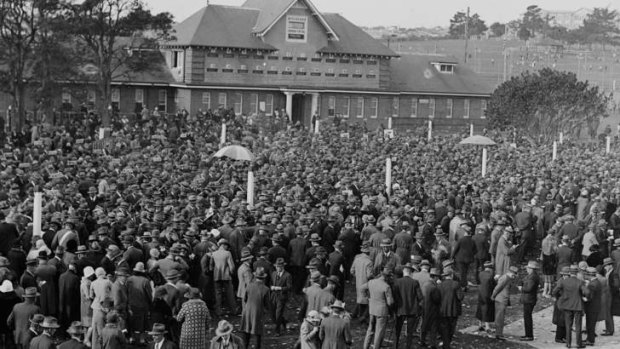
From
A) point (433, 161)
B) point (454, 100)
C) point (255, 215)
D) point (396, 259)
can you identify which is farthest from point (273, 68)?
point (396, 259)

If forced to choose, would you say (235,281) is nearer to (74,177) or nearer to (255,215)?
(255,215)

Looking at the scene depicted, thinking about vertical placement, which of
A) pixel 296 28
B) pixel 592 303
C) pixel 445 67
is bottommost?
pixel 592 303

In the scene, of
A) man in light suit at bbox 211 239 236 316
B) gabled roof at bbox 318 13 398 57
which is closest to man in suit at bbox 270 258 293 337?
man in light suit at bbox 211 239 236 316

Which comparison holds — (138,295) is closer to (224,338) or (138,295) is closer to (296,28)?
(224,338)

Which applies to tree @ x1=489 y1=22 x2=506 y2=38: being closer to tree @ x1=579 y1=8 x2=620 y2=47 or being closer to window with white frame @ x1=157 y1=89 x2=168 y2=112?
tree @ x1=579 y1=8 x2=620 y2=47

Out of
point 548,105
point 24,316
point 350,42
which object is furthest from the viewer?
point 350,42

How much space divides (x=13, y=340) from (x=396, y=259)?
7.51 m

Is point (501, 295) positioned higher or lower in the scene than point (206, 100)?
lower

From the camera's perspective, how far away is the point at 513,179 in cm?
3198

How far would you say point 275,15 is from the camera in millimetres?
55906

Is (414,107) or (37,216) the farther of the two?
(414,107)

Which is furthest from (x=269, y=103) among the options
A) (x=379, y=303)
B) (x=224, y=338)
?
(x=224, y=338)

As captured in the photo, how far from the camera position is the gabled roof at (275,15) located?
55.8 m

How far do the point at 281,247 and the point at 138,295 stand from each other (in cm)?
428
